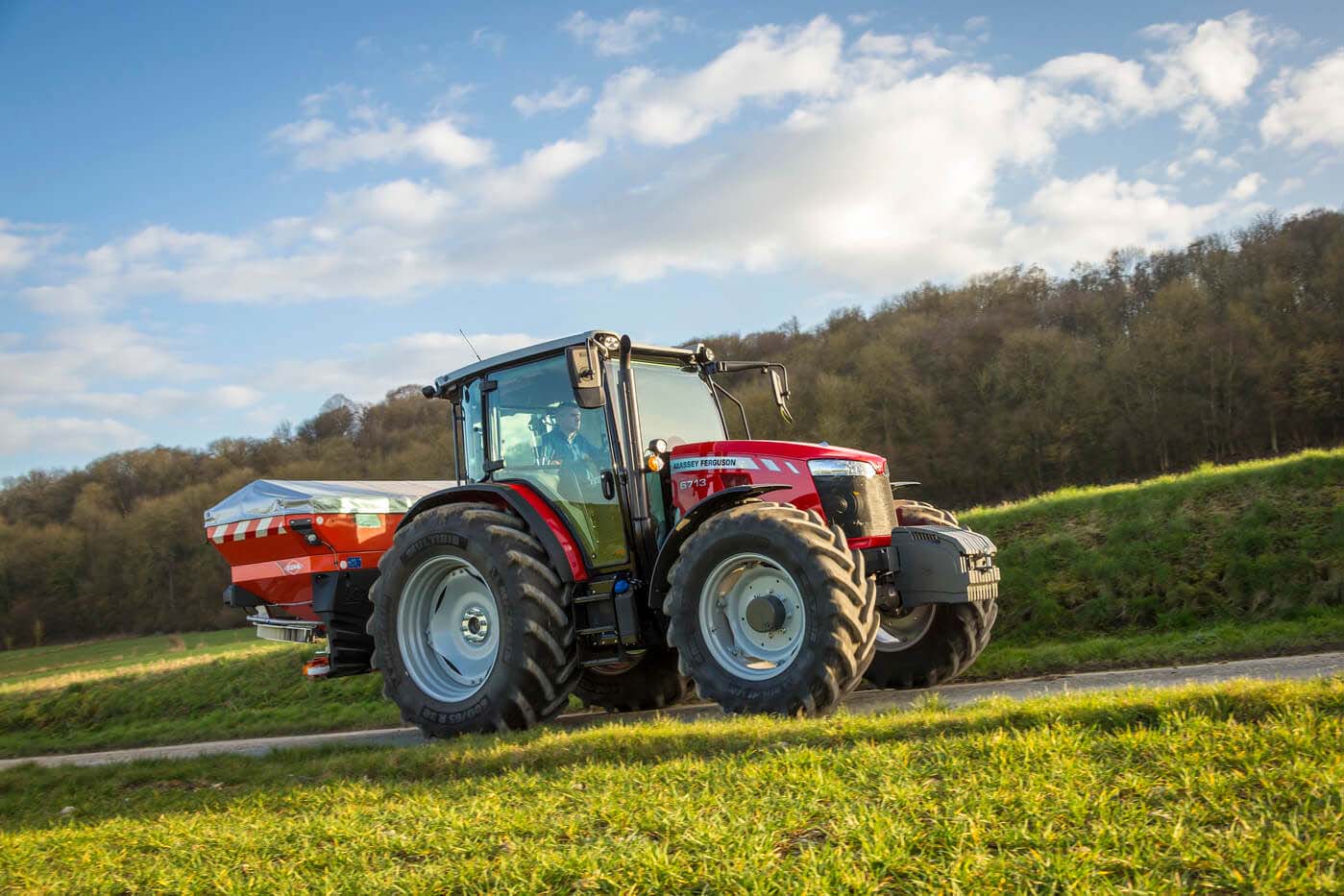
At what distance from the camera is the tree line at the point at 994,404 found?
120 ft

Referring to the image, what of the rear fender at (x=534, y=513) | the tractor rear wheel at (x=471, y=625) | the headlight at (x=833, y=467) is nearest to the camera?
the tractor rear wheel at (x=471, y=625)

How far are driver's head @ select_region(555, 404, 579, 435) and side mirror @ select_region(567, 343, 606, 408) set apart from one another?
65 centimetres

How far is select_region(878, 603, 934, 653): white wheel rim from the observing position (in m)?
7.96

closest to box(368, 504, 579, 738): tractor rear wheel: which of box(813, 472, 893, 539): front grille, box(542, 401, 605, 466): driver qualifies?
box(542, 401, 605, 466): driver

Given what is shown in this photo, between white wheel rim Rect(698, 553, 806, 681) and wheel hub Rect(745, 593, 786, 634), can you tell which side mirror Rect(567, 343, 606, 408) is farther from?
wheel hub Rect(745, 593, 786, 634)

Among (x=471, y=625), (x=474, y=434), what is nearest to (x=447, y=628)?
(x=471, y=625)

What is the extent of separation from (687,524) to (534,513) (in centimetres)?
127

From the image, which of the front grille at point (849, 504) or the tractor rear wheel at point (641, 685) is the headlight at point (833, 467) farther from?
the tractor rear wheel at point (641, 685)

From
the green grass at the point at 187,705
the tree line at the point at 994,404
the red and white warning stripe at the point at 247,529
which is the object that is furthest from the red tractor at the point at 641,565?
the tree line at the point at 994,404

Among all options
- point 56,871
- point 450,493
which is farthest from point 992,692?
point 56,871

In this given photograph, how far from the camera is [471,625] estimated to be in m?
8.01

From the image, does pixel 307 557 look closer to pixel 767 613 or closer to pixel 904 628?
pixel 767 613

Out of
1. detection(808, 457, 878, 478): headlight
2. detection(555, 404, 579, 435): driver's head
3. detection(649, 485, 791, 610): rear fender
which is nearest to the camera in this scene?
detection(649, 485, 791, 610): rear fender

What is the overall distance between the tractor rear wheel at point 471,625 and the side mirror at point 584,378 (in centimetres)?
119
